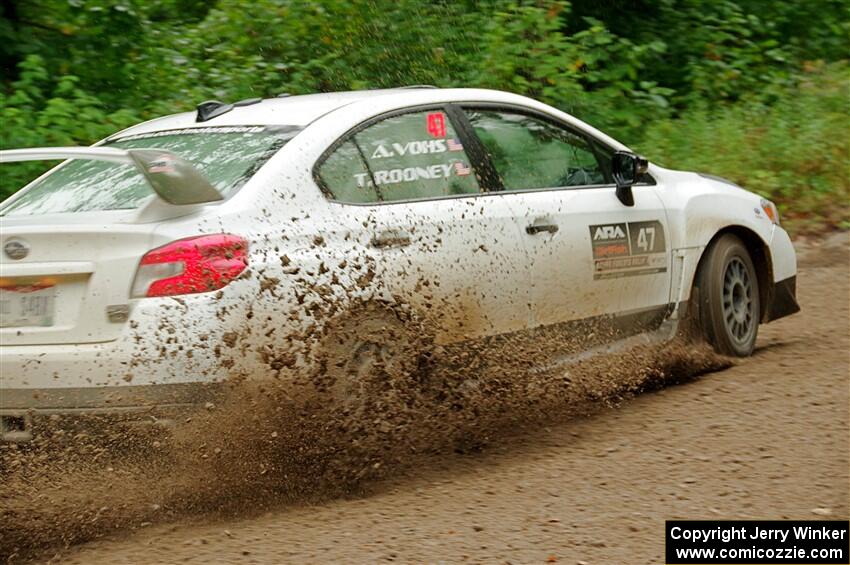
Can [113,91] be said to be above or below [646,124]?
above

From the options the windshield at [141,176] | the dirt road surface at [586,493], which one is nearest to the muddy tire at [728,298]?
the dirt road surface at [586,493]

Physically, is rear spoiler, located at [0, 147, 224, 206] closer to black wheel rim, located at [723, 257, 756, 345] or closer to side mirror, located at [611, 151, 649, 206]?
side mirror, located at [611, 151, 649, 206]

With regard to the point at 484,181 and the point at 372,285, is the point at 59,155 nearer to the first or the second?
the point at 372,285

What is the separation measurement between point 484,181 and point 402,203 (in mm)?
587

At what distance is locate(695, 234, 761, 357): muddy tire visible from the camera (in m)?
6.66

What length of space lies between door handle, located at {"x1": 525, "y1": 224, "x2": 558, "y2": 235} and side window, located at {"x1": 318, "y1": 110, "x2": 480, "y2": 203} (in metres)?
0.31

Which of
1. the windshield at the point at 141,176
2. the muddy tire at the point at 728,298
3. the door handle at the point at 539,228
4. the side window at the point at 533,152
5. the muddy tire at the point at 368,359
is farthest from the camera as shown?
the muddy tire at the point at 728,298

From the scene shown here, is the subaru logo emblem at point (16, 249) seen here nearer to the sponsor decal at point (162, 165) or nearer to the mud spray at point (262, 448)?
the sponsor decal at point (162, 165)

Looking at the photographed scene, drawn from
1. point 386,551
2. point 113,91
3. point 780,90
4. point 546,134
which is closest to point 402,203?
point 546,134

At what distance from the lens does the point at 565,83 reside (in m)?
11.3

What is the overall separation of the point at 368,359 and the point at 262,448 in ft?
1.92

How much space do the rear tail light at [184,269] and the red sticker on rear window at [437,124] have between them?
150 centimetres

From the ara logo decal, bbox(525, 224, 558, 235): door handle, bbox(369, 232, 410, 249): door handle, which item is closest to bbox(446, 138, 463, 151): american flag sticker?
bbox(525, 224, 558, 235): door handle

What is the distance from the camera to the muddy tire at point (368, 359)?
4.81m
